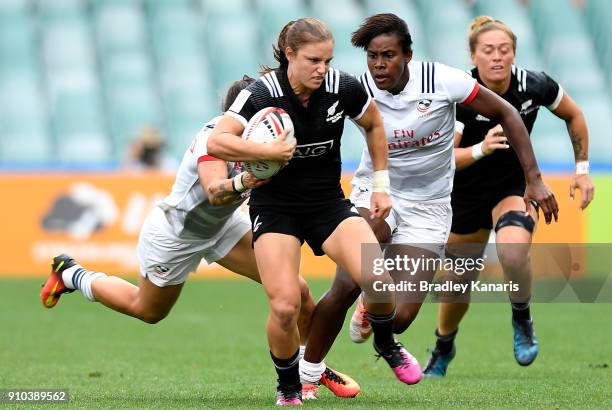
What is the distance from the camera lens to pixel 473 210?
28.9 feet

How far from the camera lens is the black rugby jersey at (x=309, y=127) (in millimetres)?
6941

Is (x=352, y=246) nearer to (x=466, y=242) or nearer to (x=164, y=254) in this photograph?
(x=164, y=254)

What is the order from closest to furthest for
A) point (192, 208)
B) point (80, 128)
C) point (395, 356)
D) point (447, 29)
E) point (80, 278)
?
1. point (395, 356)
2. point (192, 208)
3. point (80, 278)
4. point (80, 128)
5. point (447, 29)

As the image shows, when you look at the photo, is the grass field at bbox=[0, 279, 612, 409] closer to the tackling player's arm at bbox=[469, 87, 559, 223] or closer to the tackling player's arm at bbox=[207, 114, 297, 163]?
the tackling player's arm at bbox=[469, 87, 559, 223]

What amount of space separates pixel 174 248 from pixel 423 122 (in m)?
1.84

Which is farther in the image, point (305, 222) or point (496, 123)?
point (496, 123)

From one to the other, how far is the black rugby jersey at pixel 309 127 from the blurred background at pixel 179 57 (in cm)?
1463

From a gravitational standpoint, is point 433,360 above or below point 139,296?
below

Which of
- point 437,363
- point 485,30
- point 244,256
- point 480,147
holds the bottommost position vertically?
point 437,363

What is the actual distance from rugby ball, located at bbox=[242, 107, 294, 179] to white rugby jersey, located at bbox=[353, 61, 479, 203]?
130 cm

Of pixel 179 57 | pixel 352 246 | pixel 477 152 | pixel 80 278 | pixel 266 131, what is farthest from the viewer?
pixel 179 57

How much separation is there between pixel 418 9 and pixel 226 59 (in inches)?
171

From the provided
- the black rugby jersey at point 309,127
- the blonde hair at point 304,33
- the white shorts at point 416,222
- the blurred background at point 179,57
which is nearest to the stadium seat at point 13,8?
the blurred background at point 179,57

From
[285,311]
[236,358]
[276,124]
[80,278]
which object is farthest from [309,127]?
[236,358]
